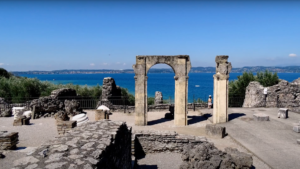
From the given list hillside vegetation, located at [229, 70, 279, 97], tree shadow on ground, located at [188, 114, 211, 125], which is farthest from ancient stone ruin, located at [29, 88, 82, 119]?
hillside vegetation, located at [229, 70, 279, 97]

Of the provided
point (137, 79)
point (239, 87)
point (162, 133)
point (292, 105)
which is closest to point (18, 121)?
point (137, 79)

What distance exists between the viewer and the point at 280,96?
21.2 metres

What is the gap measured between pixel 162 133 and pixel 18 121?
33.4 feet

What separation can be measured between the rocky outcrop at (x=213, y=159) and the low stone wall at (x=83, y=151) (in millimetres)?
2792

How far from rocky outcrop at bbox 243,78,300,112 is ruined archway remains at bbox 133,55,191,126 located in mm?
10298

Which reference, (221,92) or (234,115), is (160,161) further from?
(234,115)

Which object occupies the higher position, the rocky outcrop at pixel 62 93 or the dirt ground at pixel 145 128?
the rocky outcrop at pixel 62 93

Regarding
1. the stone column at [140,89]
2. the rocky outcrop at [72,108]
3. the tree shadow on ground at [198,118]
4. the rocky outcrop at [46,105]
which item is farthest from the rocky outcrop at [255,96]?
→ the rocky outcrop at [46,105]

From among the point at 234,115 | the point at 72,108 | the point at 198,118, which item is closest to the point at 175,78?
the point at 198,118

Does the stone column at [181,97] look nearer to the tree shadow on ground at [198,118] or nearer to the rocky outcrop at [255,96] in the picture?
the tree shadow on ground at [198,118]

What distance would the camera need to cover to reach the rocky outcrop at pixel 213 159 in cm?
770

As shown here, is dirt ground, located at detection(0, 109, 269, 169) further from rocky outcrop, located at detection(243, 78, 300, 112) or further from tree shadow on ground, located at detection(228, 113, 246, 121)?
rocky outcrop, located at detection(243, 78, 300, 112)

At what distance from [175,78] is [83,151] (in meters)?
11.2

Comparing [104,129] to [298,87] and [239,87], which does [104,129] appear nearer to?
[298,87]
